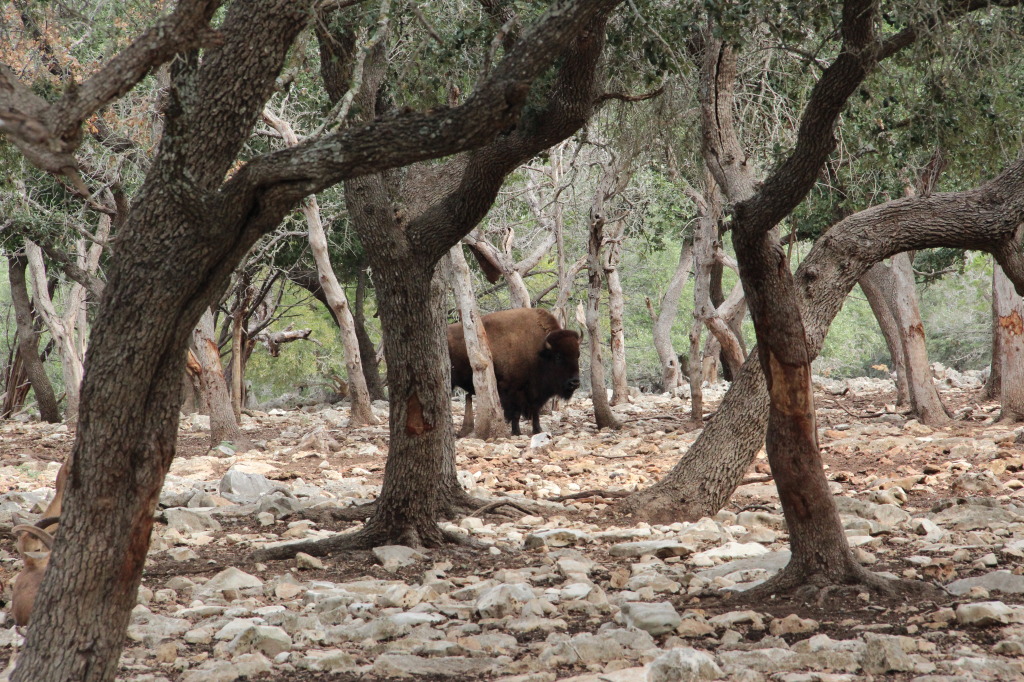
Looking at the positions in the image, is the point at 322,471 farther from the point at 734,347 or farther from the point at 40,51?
the point at 734,347

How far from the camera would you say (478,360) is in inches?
554

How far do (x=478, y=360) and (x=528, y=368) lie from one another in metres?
1.96

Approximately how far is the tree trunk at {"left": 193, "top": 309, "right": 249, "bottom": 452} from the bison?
3690 mm

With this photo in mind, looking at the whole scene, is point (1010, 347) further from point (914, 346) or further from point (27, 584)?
point (27, 584)

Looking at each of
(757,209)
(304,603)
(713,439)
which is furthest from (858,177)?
(304,603)

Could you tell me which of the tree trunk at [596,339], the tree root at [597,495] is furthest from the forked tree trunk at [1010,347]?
the tree root at [597,495]

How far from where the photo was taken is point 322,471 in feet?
38.4

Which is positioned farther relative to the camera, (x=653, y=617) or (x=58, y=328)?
(x=58, y=328)

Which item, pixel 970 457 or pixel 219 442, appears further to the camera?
pixel 219 442

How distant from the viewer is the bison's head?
52.0 ft

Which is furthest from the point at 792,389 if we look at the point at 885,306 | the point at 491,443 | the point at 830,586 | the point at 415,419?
the point at 885,306

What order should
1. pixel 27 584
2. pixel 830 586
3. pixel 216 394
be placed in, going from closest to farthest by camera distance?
1. pixel 27 584
2. pixel 830 586
3. pixel 216 394

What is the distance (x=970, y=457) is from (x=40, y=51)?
1077 cm

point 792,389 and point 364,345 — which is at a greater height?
point 364,345
